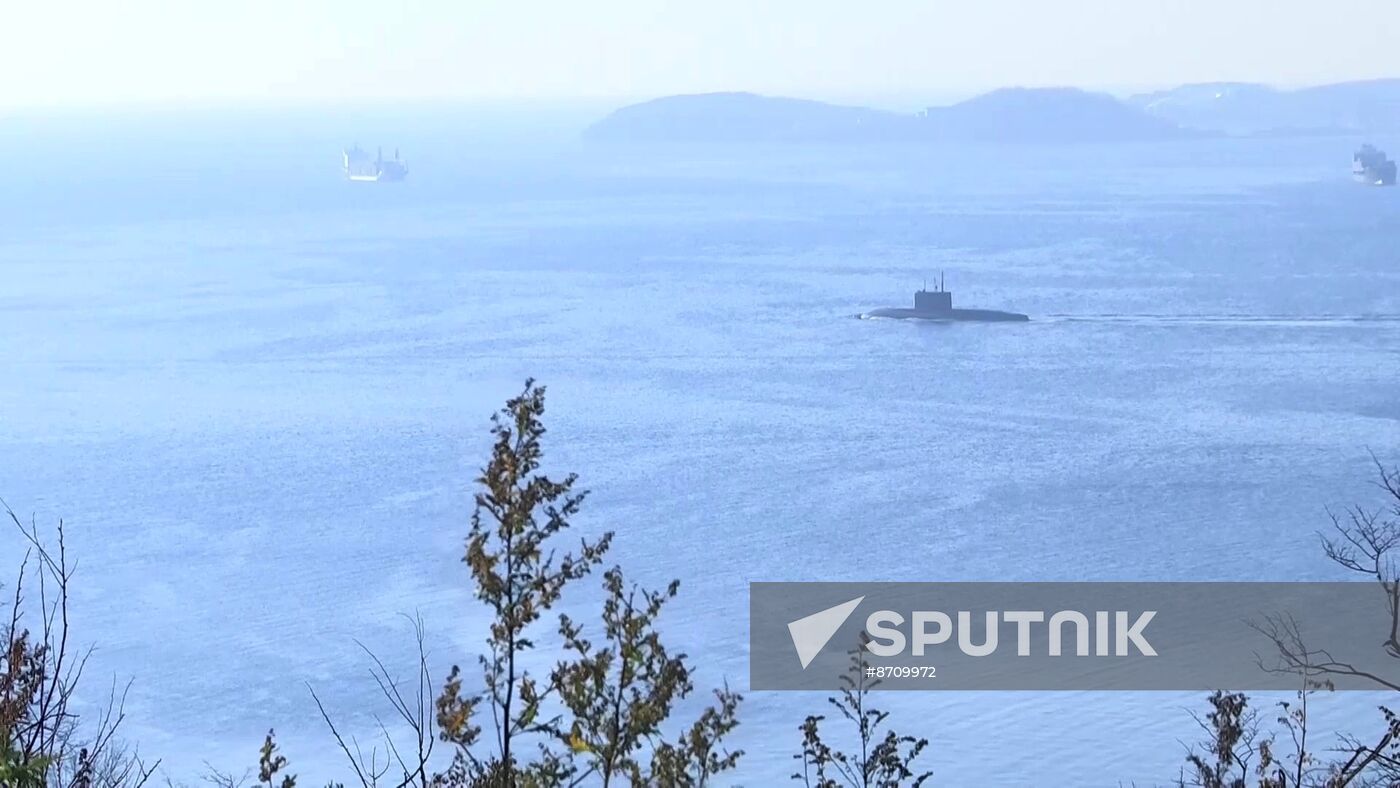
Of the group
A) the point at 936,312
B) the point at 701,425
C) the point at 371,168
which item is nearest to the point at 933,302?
the point at 936,312

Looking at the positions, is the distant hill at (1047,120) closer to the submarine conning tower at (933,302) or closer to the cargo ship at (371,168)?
the cargo ship at (371,168)

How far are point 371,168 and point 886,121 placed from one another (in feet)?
93.1

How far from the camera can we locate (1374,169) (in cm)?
4625

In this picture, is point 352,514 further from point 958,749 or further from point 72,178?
point 72,178

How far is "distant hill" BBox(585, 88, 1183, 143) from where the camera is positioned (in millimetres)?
72188

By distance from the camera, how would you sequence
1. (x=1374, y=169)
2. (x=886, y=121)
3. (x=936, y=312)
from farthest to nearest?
1. (x=886, y=121)
2. (x=1374, y=169)
3. (x=936, y=312)

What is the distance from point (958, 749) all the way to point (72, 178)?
177 feet

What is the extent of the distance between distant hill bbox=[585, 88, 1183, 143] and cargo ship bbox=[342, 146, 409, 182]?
21625 millimetres

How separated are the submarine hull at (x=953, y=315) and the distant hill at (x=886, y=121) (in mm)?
48687

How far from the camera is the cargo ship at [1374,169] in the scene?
46.2 meters
